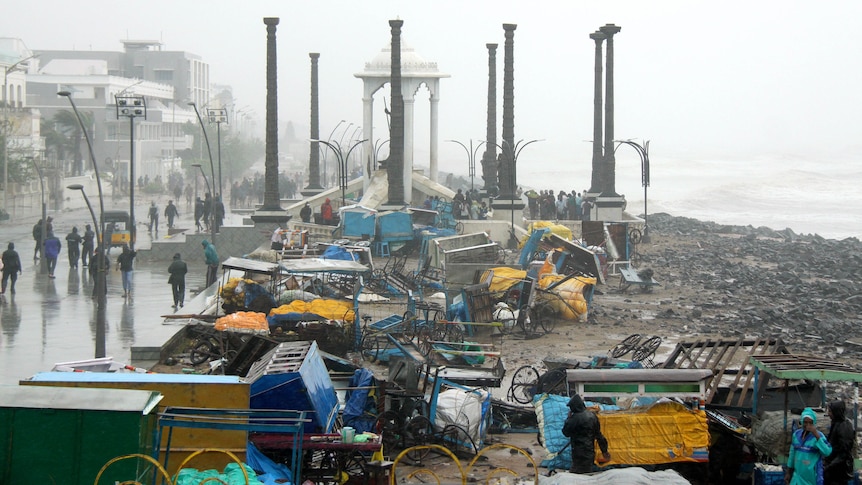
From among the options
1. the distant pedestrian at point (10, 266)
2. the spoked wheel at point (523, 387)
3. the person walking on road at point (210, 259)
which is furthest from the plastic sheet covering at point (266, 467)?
the distant pedestrian at point (10, 266)

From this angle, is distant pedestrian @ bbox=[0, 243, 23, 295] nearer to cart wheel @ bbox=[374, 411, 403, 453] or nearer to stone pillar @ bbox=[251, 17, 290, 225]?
stone pillar @ bbox=[251, 17, 290, 225]

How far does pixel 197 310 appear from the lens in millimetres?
21812

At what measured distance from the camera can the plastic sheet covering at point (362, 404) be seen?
13.2m

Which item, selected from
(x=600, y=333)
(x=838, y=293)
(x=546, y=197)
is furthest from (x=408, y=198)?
(x=600, y=333)

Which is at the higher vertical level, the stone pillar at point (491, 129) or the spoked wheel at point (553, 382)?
the stone pillar at point (491, 129)

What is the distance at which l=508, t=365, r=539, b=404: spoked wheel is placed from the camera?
1554cm

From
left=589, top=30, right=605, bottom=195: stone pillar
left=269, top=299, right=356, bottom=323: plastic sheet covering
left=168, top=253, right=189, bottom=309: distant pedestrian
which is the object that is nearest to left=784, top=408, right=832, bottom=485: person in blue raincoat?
left=269, top=299, right=356, bottom=323: plastic sheet covering

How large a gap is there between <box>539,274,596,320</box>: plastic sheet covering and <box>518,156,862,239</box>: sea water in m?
44.4

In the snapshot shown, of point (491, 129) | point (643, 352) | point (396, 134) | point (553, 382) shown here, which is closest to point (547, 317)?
point (643, 352)

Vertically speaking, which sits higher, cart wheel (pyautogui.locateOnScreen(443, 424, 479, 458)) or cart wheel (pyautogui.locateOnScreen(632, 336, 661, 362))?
cart wheel (pyautogui.locateOnScreen(632, 336, 661, 362))

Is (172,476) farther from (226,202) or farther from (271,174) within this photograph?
(226,202)

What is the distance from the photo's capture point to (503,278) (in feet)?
74.2

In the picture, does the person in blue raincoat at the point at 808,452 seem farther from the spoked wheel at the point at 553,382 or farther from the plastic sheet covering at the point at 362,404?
the plastic sheet covering at the point at 362,404

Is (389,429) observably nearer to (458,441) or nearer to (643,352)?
(458,441)
